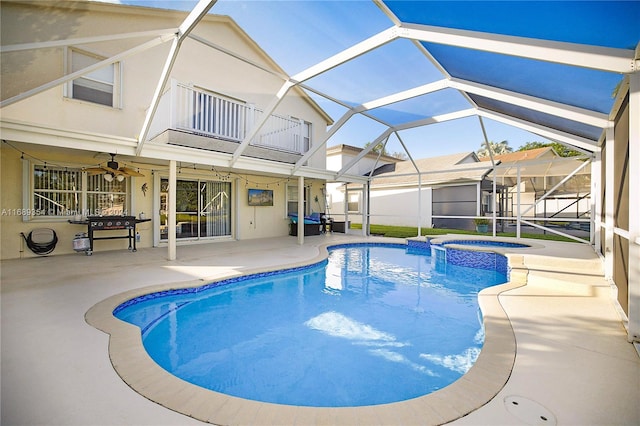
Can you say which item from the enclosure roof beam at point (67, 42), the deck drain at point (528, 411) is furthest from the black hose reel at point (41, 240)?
the deck drain at point (528, 411)

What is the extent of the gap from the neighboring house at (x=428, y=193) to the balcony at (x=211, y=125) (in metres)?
5.60

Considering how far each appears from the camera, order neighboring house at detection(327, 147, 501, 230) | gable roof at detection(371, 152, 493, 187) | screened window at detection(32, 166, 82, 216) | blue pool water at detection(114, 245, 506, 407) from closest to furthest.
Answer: blue pool water at detection(114, 245, 506, 407) < screened window at detection(32, 166, 82, 216) < gable roof at detection(371, 152, 493, 187) < neighboring house at detection(327, 147, 501, 230)

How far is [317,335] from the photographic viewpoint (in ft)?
13.2

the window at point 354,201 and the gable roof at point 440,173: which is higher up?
the gable roof at point 440,173

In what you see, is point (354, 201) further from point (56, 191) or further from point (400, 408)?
point (400, 408)

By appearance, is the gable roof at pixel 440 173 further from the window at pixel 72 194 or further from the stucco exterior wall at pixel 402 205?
the window at pixel 72 194

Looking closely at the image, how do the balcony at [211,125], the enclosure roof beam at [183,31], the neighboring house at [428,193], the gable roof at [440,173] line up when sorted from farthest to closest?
the neighboring house at [428,193], the gable roof at [440,173], the balcony at [211,125], the enclosure roof beam at [183,31]

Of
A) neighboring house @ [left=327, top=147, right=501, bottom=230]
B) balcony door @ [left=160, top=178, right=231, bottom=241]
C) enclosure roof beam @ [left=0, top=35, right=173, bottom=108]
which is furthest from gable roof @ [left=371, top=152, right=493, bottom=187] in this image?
enclosure roof beam @ [left=0, top=35, right=173, bottom=108]

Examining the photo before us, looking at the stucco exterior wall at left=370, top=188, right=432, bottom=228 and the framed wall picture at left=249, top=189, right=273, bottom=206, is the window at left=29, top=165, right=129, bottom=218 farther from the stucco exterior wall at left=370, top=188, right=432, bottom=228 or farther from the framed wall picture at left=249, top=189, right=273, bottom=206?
the stucco exterior wall at left=370, top=188, right=432, bottom=228

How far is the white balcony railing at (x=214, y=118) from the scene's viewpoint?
25.6 ft

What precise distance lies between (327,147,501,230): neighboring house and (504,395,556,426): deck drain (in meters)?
12.0

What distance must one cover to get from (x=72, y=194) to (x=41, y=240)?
1410mm

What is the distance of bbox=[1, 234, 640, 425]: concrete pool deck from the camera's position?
78.8 inches

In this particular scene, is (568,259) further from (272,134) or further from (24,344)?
(272,134)
